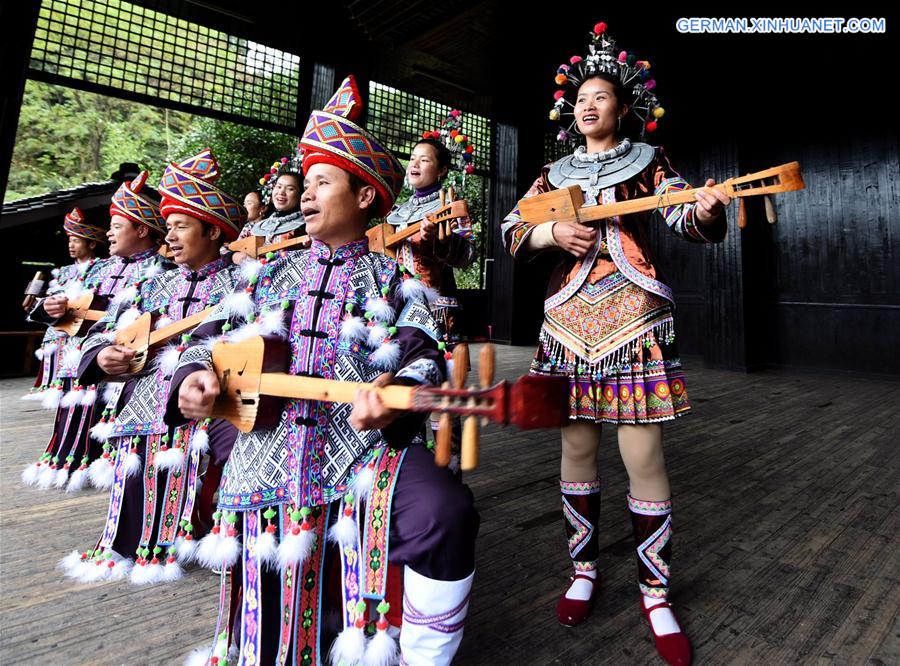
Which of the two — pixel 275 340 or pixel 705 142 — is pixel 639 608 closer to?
pixel 275 340

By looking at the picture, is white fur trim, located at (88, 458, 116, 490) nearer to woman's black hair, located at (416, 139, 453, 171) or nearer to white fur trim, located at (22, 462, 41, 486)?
white fur trim, located at (22, 462, 41, 486)

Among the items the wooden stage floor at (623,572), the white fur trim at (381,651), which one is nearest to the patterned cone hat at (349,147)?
the white fur trim at (381,651)

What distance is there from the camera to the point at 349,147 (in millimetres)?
1247

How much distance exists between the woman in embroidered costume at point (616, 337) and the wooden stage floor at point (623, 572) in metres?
0.17

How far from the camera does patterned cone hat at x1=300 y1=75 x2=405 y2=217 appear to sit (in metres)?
1.25

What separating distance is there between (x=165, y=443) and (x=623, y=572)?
5.77ft

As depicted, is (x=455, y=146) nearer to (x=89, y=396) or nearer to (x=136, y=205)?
(x=136, y=205)

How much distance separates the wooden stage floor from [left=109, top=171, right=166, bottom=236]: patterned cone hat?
4.72 ft

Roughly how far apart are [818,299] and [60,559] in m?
8.53

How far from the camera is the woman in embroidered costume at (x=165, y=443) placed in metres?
1.75

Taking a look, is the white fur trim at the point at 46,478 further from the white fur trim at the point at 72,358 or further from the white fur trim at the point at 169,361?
the white fur trim at the point at 169,361

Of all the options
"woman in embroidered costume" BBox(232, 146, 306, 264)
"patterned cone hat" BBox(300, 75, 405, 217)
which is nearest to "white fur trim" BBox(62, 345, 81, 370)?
"woman in embroidered costume" BBox(232, 146, 306, 264)

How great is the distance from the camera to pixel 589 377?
146 centimetres

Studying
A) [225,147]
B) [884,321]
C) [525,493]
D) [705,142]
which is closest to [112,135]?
[225,147]
